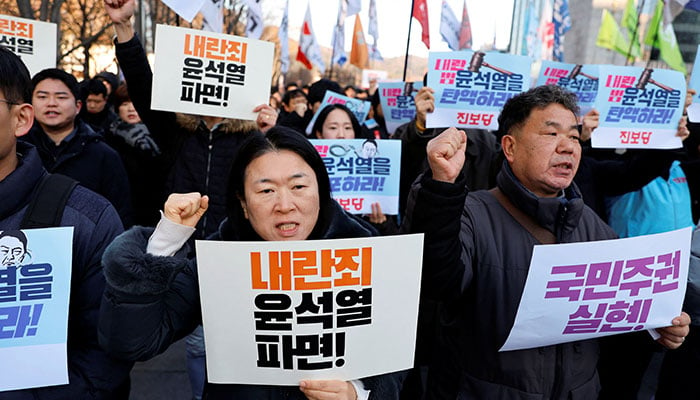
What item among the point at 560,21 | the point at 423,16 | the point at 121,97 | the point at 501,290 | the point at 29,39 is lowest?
the point at 501,290

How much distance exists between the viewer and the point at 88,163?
11.7ft

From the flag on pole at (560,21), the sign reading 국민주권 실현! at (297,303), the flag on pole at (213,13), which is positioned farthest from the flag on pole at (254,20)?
the flag on pole at (560,21)

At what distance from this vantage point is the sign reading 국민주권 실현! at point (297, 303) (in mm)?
1571

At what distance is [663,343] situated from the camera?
2047 mm

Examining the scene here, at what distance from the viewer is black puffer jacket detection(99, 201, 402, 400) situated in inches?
59.6

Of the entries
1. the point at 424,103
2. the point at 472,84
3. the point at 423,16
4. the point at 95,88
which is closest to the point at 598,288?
the point at 424,103

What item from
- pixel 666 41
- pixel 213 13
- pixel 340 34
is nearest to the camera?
pixel 213 13

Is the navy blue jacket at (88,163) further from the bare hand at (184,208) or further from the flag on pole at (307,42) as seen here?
the flag on pole at (307,42)

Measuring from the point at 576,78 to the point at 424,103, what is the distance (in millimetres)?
1887

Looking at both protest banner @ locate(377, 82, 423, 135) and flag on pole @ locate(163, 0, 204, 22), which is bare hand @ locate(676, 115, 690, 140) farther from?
flag on pole @ locate(163, 0, 204, 22)

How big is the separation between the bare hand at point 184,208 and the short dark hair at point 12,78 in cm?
66

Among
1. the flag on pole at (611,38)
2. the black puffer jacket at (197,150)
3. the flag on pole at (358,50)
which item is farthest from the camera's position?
the flag on pole at (358,50)

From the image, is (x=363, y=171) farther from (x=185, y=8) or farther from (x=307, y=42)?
(x=307, y=42)

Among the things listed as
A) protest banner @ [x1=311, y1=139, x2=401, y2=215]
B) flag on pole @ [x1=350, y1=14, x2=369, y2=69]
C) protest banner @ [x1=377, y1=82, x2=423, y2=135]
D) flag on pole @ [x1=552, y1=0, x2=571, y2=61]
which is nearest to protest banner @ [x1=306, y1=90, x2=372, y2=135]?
protest banner @ [x1=377, y1=82, x2=423, y2=135]
